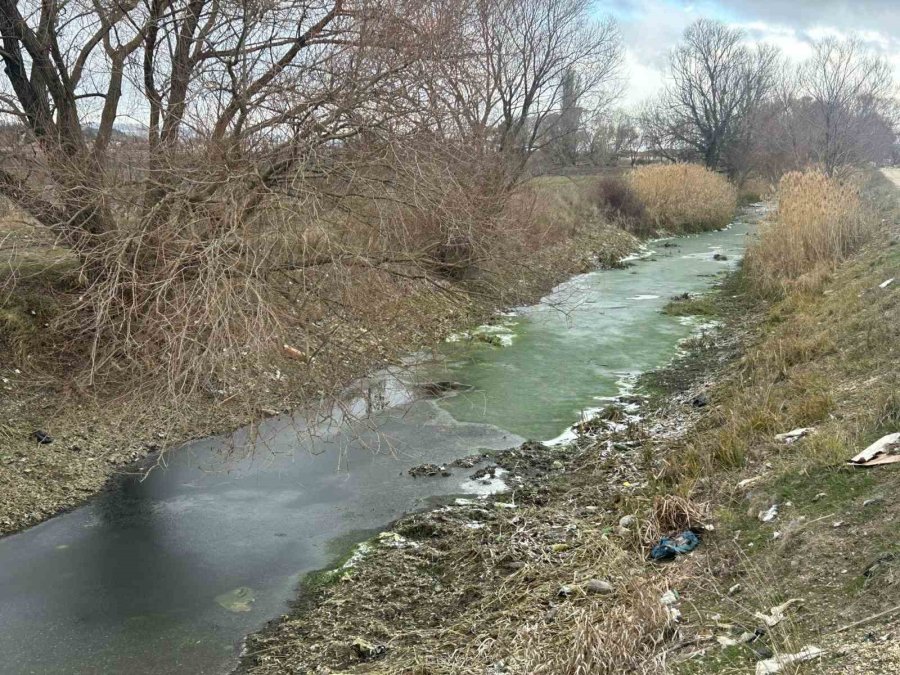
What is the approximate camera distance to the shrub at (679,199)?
89.4 feet

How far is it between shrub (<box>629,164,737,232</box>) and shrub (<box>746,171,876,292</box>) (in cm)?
1065

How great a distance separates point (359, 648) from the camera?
15.0 feet

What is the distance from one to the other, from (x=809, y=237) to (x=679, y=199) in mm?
13815

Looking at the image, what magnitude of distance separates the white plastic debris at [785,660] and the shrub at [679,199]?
24.4 m

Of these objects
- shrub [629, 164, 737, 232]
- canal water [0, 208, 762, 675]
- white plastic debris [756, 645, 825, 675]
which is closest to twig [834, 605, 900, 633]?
white plastic debris [756, 645, 825, 675]

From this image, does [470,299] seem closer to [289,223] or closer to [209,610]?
[289,223]

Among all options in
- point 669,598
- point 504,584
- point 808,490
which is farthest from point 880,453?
point 504,584

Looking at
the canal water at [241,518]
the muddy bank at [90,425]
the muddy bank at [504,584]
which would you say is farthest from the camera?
the muddy bank at [90,425]

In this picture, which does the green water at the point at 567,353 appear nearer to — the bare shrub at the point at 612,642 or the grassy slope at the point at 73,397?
the grassy slope at the point at 73,397

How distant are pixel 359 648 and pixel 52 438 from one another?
463 centimetres

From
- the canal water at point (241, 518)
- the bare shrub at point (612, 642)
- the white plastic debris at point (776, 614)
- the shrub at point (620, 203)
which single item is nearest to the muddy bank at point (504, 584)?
the bare shrub at point (612, 642)

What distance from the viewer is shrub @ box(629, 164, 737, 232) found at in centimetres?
2723

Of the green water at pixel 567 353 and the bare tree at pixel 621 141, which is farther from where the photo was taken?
the bare tree at pixel 621 141

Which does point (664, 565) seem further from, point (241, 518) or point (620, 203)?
point (620, 203)
